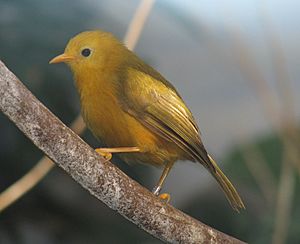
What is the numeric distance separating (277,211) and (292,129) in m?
0.47

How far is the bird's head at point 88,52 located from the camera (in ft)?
4.33

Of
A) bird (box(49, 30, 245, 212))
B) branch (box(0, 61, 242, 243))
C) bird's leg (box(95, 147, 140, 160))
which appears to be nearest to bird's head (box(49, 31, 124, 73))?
bird (box(49, 30, 245, 212))

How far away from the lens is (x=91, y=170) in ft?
3.47

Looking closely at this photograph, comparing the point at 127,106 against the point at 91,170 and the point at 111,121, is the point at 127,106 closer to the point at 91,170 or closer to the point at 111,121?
the point at 111,121

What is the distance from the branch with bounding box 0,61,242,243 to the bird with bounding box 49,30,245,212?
0.51ft

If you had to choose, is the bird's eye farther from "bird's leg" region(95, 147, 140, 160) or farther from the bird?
"bird's leg" region(95, 147, 140, 160)

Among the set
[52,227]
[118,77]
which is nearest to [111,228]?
[52,227]

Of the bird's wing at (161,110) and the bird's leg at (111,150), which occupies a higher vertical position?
the bird's wing at (161,110)

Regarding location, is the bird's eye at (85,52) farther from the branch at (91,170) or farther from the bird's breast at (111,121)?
the branch at (91,170)

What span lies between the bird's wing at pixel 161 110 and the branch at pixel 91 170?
0.16m

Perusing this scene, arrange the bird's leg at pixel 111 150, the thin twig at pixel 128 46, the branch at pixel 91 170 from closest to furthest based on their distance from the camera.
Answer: the branch at pixel 91 170 → the bird's leg at pixel 111 150 → the thin twig at pixel 128 46

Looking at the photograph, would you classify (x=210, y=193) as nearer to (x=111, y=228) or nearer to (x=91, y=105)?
(x=111, y=228)

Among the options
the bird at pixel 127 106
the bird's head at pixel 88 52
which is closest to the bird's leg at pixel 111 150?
the bird at pixel 127 106

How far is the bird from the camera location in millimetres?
1296
